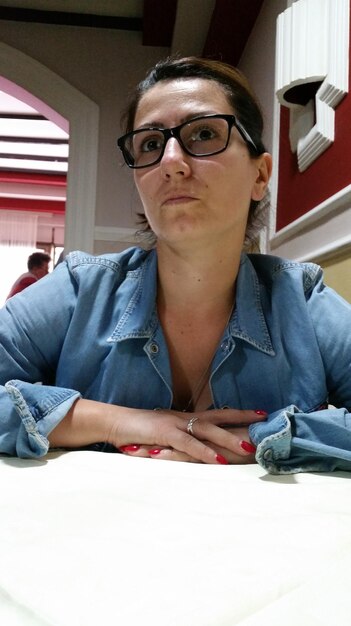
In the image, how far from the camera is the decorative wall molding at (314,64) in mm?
1495

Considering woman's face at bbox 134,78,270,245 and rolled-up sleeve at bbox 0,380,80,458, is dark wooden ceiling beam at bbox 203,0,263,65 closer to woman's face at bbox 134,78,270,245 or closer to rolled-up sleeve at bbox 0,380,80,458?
woman's face at bbox 134,78,270,245

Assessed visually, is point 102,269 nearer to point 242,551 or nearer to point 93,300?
point 93,300

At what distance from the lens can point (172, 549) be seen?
47 centimetres

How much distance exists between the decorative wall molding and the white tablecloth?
1176mm

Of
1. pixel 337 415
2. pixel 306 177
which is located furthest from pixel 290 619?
pixel 306 177

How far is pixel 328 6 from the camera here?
1572mm

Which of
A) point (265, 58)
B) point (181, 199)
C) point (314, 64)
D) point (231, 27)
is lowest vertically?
point (181, 199)

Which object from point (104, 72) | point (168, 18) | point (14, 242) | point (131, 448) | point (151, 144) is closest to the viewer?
point (131, 448)

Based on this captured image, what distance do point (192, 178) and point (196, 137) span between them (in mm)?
86

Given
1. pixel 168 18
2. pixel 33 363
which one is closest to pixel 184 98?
pixel 33 363

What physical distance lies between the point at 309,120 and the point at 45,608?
5.43 ft

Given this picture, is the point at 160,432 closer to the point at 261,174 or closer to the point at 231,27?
the point at 261,174

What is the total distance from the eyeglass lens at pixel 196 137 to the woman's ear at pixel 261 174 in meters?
0.13

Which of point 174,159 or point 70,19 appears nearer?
point 174,159
